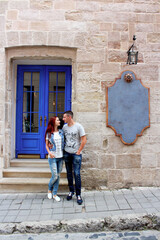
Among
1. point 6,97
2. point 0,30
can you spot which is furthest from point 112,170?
point 0,30

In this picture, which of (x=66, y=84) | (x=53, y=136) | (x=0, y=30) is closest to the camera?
(x=53, y=136)

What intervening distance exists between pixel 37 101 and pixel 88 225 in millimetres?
3269

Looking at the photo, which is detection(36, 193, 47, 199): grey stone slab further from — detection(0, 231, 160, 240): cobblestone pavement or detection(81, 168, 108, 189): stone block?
detection(0, 231, 160, 240): cobblestone pavement

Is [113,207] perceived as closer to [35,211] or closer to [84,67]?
[35,211]

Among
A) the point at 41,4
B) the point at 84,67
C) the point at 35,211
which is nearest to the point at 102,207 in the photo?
the point at 35,211

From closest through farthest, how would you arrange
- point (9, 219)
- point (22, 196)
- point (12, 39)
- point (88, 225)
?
1. point (88, 225)
2. point (9, 219)
3. point (22, 196)
4. point (12, 39)

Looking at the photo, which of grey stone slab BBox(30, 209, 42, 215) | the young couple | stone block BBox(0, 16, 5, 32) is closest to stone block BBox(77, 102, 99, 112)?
the young couple

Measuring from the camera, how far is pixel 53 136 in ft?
12.2

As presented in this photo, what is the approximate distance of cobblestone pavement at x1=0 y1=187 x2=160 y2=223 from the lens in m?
3.20

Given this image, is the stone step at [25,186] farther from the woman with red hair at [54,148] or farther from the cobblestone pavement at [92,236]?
the cobblestone pavement at [92,236]

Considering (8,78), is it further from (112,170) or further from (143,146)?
(143,146)

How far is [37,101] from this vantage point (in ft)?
16.8

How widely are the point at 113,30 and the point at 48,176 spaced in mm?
3673

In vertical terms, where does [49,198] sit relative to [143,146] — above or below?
below
